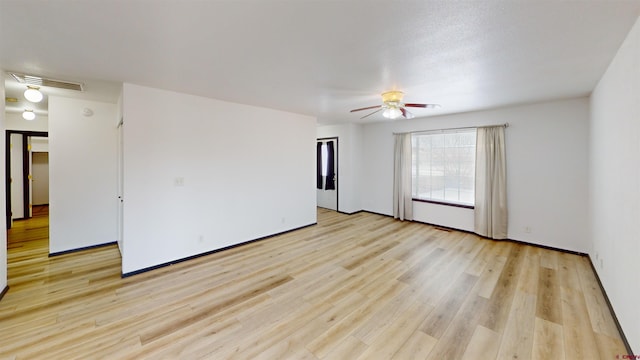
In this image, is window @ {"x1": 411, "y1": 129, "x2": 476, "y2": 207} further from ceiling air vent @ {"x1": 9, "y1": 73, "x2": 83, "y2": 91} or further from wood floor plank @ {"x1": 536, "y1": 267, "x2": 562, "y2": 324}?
ceiling air vent @ {"x1": 9, "y1": 73, "x2": 83, "y2": 91}

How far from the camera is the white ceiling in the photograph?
162cm

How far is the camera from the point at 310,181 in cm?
564

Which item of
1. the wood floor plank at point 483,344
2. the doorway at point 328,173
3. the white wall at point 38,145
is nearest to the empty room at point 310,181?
the wood floor plank at point 483,344

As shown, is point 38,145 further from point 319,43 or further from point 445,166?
point 445,166

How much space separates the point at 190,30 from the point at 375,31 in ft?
4.59

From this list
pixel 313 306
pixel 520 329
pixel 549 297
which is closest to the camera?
pixel 520 329

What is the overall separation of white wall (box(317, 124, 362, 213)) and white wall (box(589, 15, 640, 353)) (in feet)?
14.4

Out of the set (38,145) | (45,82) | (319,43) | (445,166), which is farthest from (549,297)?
(38,145)

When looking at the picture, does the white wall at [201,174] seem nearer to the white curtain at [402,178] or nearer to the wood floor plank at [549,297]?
the white curtain at [402,178]

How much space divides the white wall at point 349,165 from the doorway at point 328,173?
0.19m

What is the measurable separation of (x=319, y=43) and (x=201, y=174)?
2.76 meters

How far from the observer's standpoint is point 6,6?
158cm

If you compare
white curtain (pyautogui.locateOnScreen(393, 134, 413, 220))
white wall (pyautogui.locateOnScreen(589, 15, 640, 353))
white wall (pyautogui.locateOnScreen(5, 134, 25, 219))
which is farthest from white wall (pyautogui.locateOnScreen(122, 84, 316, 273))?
white wall (pyautogui.locateOnScreen(5, 134, 25, 219))

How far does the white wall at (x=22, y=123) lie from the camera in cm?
495
